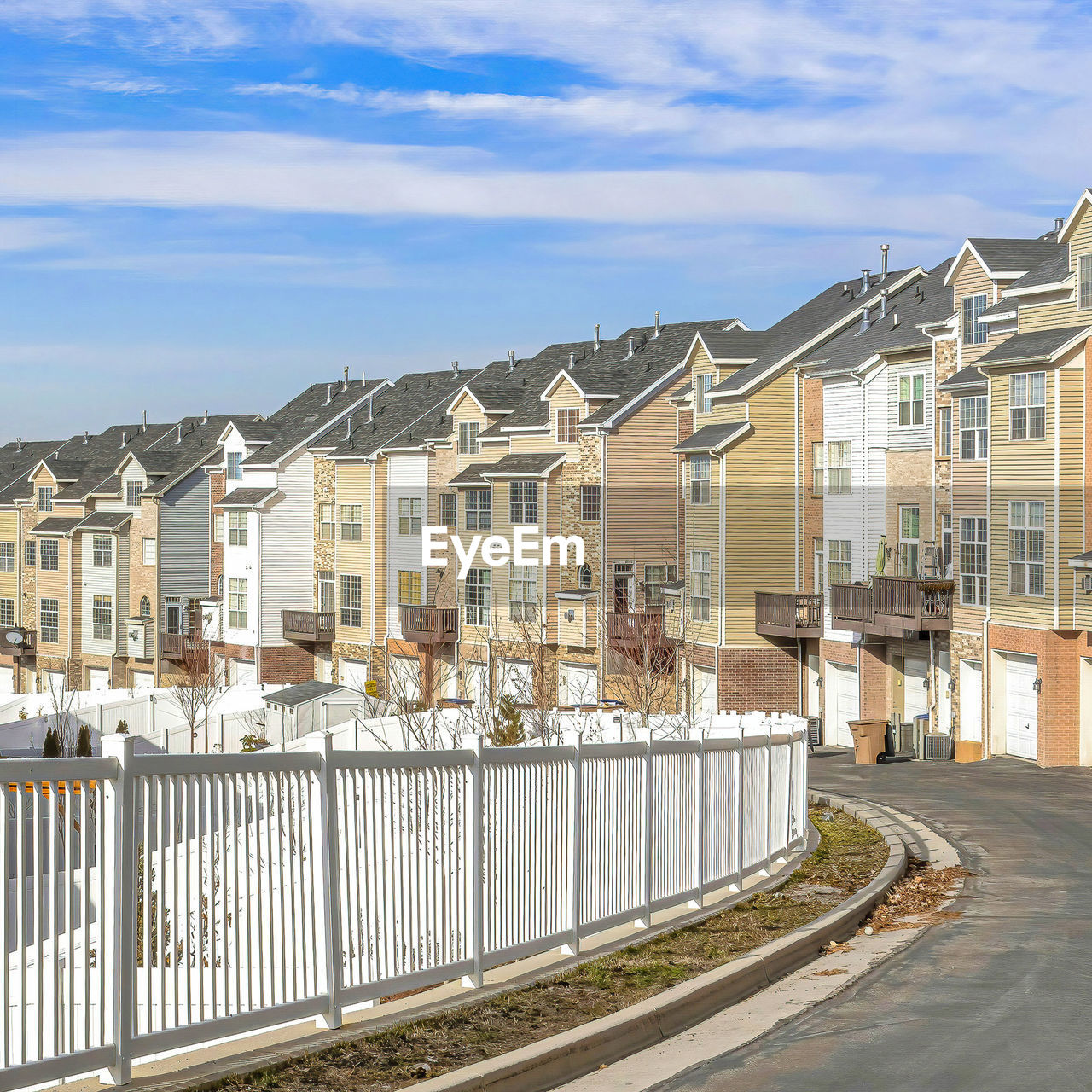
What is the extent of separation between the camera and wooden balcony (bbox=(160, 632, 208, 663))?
7275cm

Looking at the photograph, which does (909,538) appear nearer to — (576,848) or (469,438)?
(469,438)

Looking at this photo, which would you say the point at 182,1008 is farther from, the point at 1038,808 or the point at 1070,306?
the point at 1070,306

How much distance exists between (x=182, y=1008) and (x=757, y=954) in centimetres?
547

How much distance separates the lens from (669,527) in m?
56.1

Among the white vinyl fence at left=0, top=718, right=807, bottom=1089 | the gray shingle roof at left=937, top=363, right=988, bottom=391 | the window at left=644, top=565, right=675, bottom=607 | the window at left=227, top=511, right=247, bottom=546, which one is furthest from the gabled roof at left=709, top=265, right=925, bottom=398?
the white vinyl fence at left=0, top=718, right=807, bottom=1089

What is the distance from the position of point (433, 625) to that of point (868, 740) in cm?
2473

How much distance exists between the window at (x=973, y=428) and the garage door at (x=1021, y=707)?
5.79 m

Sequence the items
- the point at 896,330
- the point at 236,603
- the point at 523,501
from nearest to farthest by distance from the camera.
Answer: the point at 896,330 < the point at 523,501 < the point at 236,603

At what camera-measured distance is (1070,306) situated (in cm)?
3594

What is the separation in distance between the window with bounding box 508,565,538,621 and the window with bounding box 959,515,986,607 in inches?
805

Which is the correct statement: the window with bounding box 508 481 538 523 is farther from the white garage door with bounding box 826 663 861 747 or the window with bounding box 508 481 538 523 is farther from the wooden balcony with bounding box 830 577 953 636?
Result: the wooden balcony with bounding box 830 577 953 636

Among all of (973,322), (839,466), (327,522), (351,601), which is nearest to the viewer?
(973,322)

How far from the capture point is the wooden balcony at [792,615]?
47812 mm

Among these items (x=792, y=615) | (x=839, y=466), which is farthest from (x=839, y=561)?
(x=839, y=466)
